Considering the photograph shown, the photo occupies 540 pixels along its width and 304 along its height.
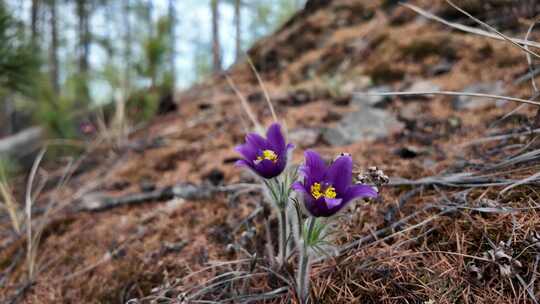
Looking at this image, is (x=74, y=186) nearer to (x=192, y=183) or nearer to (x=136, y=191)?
(x=136, y=191)

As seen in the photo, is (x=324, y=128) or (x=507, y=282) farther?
(x=324, y=128)

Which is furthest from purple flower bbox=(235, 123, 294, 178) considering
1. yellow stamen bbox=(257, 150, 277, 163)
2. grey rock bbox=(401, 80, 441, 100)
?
grey rock bbox=(401, 80, 441, 100)

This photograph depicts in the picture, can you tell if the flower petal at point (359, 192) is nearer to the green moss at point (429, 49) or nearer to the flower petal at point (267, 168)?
the flower petal at point (267, 168)

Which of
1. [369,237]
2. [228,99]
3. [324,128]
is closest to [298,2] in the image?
[228,99]

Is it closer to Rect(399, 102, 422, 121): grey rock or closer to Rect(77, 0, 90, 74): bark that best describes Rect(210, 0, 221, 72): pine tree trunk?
Rect(399, 102, 422, 121): grey rock

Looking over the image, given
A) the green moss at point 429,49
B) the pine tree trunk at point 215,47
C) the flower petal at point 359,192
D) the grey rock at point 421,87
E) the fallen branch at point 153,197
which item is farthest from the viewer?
the green moss at point 429,49

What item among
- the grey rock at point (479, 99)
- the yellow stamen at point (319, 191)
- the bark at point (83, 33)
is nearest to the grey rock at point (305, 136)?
the grey rock at point (479, 99)

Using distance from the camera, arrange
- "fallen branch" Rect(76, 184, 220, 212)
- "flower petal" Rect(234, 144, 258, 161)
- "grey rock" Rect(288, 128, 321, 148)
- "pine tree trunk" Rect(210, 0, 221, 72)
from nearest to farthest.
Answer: "flower petal" Rect(234, 144, 258, 161) < "fallen branch" Rect(76, 184, 220, 212) < "grey rock" Rect(288, 128, 321, 148) < "pine tree trunk" Rect(210, 0, 221, 72)
